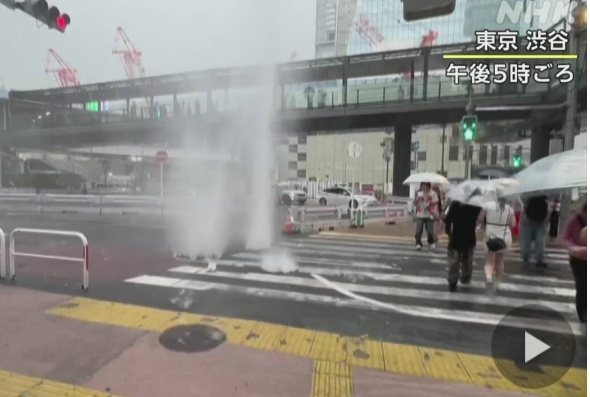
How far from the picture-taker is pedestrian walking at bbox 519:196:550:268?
777cm

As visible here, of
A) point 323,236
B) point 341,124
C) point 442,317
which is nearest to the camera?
point 442,317

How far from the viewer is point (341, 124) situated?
1129 inches

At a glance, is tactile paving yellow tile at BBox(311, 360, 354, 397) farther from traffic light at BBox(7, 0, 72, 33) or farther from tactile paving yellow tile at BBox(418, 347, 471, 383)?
traffic light at BBox(7, 0, 72, 33)

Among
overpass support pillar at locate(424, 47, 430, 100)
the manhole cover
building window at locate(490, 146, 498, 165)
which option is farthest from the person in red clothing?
building window at locate(490, 146, 498, 165)

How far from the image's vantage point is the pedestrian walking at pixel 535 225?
25.5 ft

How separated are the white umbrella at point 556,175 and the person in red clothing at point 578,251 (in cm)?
40

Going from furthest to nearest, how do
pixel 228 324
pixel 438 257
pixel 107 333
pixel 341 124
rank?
pixel 341 124 < pixel 438 257 < pixel 228 324 < pixel 107 333

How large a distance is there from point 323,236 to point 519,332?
7909 mm

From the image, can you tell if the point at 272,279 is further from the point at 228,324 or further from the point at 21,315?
the point at 21,315

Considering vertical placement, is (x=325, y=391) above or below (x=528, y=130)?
below

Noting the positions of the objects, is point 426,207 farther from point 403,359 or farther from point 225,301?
point 403,359

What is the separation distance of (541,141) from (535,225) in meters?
21.0

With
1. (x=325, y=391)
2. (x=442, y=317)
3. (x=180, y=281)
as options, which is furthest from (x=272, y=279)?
(x=325, y=391)

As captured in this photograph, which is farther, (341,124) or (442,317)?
(341,124)
